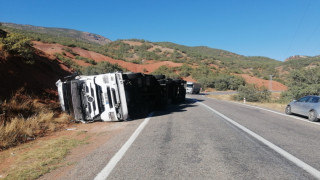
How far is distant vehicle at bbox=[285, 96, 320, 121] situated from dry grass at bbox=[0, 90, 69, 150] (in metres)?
11.3

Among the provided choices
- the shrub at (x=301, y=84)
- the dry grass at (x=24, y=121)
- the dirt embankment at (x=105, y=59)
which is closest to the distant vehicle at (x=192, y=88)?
the shrub at (x=301, y=84)

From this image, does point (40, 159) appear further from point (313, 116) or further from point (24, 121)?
point (313, 116)

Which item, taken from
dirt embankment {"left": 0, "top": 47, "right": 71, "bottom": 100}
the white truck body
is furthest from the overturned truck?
dirt embankment {"left": 0, "top": 47, "right": 71, "bottom": 100}

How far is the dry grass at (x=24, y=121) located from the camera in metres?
7.14

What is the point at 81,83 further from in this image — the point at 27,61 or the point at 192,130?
the point at 27,61

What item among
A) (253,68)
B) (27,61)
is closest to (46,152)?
(27,61)

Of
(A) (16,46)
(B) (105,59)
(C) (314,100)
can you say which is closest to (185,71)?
(B) (105,59)

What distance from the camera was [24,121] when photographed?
339 inches

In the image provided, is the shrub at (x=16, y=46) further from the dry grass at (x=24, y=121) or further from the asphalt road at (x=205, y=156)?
the asphalt road at (x=205, y=156)

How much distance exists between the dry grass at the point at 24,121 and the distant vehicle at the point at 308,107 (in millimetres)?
11269

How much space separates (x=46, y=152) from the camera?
586 centimetres

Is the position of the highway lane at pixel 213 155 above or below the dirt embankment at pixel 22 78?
below

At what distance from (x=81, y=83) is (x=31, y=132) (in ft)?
9.10

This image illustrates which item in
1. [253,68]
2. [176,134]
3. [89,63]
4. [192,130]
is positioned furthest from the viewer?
[253,68]
